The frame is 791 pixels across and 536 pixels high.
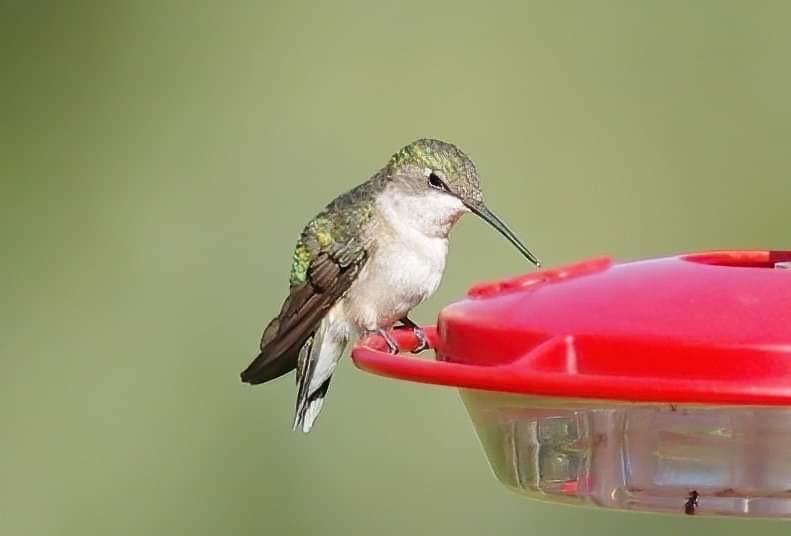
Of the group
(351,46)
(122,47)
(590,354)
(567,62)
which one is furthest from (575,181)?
(590,354)

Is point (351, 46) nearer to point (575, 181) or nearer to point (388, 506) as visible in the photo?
point (575, 181)

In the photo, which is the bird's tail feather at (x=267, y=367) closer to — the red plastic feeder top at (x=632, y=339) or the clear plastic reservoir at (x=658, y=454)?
the red plastic feeder top at (x=632, y=339)

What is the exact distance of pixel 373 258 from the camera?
3986 millimetres

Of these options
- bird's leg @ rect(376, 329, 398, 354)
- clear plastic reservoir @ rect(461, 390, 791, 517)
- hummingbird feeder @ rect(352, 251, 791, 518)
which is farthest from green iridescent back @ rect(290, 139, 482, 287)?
clear plastic reservoir @ rect(461, 390, 791, 517)

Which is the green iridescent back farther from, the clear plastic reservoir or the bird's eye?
the clear plastic reservoir

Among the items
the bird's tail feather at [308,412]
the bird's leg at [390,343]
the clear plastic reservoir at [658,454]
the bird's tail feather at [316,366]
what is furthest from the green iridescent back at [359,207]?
the clear plastic reservoir at [658,454]

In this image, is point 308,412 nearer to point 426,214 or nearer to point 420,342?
point 426,214

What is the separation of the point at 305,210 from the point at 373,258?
1630 mm

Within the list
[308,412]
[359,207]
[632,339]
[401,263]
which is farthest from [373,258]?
[632,339]

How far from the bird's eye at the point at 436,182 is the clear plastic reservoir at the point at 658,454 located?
65.5 inches

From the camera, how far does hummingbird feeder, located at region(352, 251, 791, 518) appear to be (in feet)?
6.47

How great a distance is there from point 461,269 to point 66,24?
2171 millimetres

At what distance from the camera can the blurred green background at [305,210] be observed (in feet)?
17.3

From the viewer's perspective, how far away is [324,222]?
13.6ft
